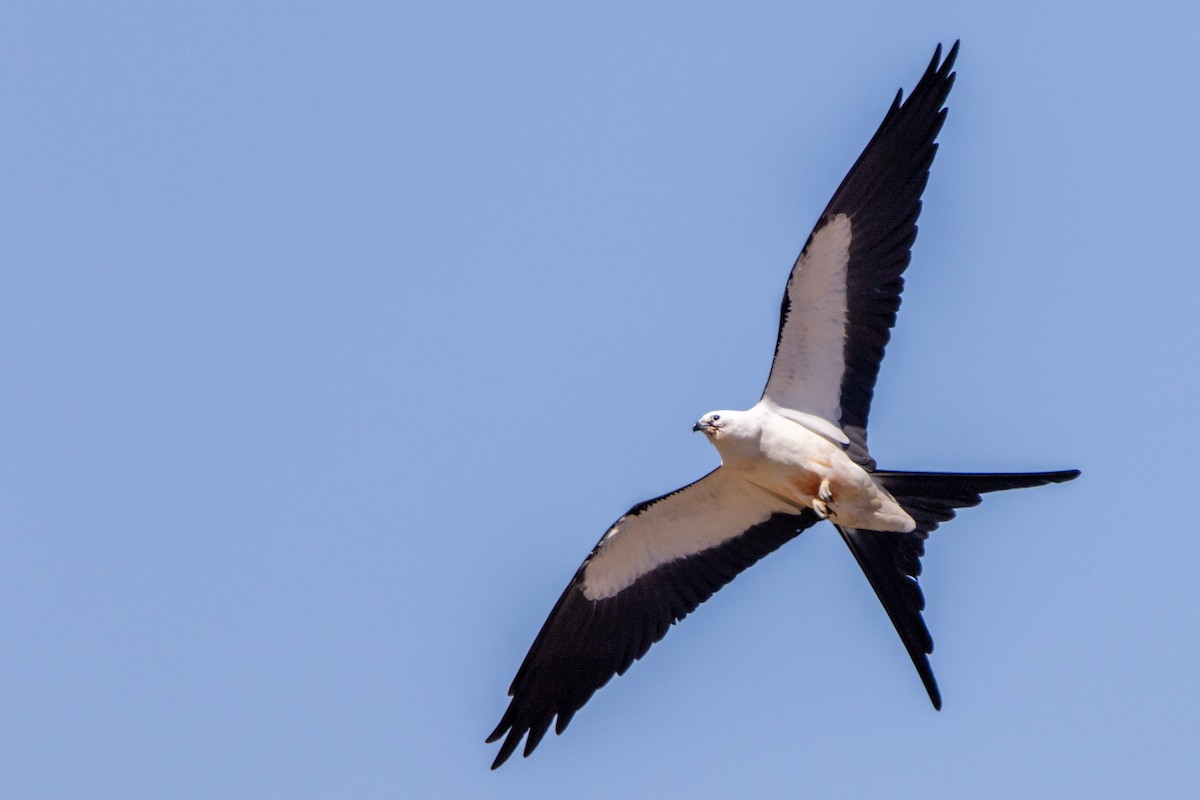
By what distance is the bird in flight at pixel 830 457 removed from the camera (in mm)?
10109

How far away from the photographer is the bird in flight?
33.2 ft

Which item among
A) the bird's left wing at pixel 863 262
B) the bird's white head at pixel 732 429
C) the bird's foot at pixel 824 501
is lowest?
the bird's foot at pixel 824 501

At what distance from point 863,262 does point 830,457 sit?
54.3 inches

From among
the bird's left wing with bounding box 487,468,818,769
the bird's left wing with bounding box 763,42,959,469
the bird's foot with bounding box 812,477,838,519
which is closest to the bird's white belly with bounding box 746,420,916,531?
the bird's foot with bounding box 812,477,838,519

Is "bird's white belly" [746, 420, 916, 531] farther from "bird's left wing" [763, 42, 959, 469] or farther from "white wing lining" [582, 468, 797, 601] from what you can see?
"white wing lining" [582, 468, 797, 601]

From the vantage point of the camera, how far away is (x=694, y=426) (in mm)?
10203

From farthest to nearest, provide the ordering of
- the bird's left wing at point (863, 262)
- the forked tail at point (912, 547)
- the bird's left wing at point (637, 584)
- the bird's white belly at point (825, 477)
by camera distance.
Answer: the bird's left wing at point (637, 584) → the bird's left wing at point (863, 262) → the bird's white belly at point (825, 477) → the forked tail at point (912, 547)

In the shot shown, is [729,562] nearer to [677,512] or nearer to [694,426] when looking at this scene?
[677,512]

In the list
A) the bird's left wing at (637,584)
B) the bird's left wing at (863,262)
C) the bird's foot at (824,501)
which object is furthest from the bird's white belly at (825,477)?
the bird's left wing at (637,584)

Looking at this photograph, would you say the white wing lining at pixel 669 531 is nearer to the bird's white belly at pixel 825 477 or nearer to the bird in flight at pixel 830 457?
the bird in flight at pixel 830 457

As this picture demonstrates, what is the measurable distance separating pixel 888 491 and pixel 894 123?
8.52ft

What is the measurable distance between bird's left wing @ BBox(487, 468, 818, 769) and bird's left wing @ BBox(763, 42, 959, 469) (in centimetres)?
98

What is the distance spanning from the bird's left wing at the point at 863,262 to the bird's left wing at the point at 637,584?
38.4 inches

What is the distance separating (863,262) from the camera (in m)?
10.2
